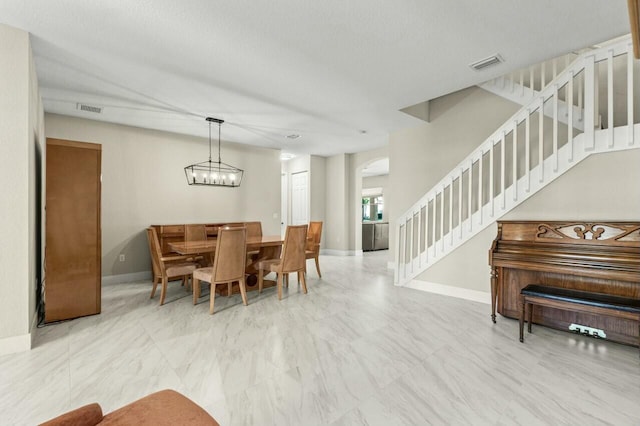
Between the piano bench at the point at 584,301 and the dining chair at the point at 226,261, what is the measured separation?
291 cm

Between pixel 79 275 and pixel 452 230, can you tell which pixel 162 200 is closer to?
pixel 79 275

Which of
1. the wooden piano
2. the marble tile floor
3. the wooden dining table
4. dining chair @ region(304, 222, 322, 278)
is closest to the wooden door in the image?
the marble tile floor

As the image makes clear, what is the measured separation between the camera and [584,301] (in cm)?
236

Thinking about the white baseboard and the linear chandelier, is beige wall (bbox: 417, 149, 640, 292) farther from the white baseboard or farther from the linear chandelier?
the linear chandelier

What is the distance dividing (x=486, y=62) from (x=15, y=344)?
197 inches

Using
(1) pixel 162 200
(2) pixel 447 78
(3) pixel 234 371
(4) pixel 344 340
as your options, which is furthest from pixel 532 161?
(1) pixel 162 200

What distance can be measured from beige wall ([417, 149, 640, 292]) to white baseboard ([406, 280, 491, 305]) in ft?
0.29

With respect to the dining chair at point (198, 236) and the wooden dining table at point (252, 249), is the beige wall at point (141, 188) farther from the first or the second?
the wooden dining table at point (252, 249)

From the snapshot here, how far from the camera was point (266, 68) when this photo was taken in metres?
3.15

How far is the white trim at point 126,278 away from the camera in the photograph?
191 inches

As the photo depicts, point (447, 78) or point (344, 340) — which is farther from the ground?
point (447, 78)

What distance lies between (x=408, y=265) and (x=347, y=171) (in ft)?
12.8

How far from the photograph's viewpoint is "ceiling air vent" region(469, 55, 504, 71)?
2961mm

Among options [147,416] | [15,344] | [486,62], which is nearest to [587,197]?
[486,62]
